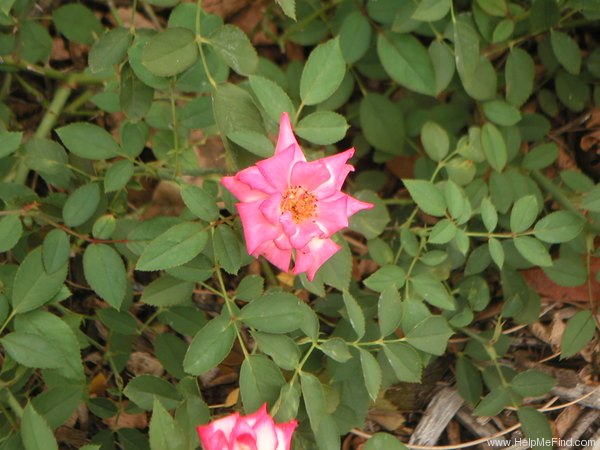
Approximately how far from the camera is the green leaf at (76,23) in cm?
224

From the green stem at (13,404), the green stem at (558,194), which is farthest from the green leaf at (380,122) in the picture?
the green stem at (13,404)

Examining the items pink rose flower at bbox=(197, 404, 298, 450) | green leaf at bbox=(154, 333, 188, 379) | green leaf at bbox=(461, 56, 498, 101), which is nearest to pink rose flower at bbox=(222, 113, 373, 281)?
pink rose flower at bbox=(197, 404, 298, 450)

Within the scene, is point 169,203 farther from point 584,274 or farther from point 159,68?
point 584,274

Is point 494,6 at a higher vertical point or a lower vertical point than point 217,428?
higher

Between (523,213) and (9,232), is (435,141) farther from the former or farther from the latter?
(9,232)

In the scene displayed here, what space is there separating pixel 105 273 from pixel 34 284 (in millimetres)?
162

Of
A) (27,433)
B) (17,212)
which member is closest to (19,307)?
(17,212)

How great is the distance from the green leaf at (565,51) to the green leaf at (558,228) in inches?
20.5

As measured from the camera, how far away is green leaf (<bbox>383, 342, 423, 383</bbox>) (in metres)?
1.73

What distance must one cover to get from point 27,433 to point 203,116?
3.04ft

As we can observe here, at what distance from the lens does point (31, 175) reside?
2.37 meters

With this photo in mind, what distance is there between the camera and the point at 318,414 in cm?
159

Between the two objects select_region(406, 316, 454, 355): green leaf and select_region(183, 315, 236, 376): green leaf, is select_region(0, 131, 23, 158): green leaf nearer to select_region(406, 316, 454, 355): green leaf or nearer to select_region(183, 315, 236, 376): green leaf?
select_region(183, 315, 236, 376): green leaf

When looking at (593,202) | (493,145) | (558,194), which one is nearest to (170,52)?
(493,145)
